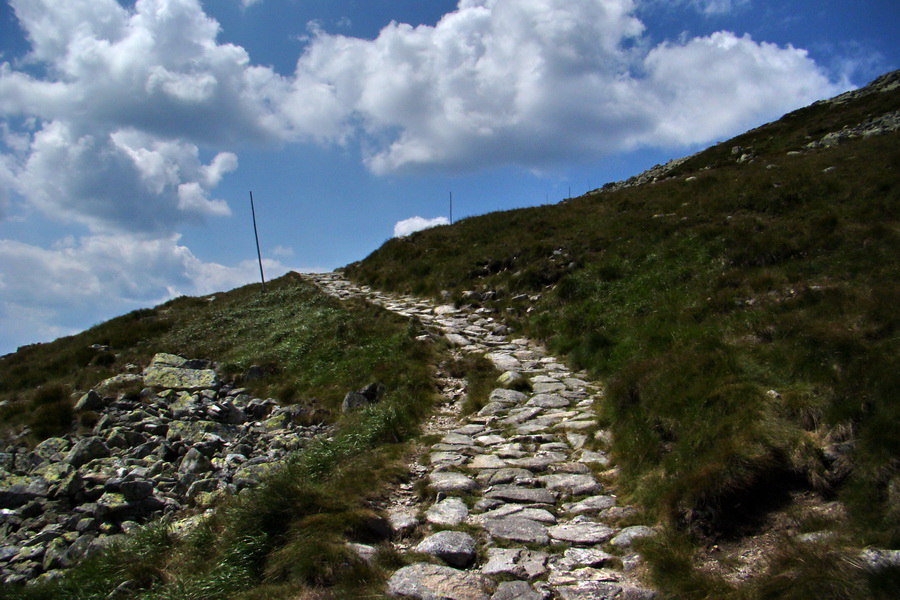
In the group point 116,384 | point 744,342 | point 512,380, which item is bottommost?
point 512,380

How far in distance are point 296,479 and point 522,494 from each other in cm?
285

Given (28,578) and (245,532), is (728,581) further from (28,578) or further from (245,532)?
(28,578)

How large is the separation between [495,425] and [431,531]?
3.50m

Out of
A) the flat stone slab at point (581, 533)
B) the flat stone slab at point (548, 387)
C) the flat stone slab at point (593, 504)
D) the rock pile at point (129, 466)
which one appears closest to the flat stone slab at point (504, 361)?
the flat stone slab at point (548, 387)

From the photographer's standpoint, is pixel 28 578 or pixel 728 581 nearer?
pixel 728 581

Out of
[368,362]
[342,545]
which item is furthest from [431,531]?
[368,362]

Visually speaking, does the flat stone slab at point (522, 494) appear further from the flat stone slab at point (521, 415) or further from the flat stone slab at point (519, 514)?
the flat stone slab at point (521, 415)

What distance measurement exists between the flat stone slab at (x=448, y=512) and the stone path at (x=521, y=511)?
0.01 metres

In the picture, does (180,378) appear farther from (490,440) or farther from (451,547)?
(451,547)

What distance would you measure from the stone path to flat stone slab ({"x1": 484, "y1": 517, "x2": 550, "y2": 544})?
0.01 m

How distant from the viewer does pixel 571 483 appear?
6363mm

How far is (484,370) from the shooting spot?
11.6 meters

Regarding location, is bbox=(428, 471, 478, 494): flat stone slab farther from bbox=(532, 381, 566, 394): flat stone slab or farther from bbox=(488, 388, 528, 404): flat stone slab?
bbox=(532, 381, 566, 394): flat stone slab

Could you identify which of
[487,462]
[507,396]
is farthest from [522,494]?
[507,396]
